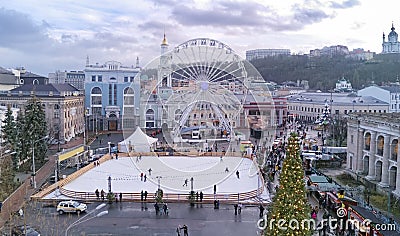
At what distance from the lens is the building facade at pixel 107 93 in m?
59.1

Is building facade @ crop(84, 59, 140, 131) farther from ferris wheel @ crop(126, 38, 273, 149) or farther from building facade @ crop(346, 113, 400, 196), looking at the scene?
building facade @ crop(346, 113, 400, 196)

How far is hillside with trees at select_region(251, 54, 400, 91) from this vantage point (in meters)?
102

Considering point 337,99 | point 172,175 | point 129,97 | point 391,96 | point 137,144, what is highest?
point 391,96

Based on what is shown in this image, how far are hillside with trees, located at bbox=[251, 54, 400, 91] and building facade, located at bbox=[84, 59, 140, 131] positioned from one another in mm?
57848

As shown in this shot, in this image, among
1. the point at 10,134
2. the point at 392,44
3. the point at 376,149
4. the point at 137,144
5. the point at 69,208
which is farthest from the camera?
the point at 392,44

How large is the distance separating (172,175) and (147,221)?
996 centimetres

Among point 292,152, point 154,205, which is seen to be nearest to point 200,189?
point 154,205

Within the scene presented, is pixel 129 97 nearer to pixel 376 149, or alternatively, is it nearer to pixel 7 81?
pixel 7 81

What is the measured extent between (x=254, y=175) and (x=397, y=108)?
45.1 metres

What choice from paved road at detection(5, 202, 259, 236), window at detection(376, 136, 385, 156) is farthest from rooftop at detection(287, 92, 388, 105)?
paved road at detection(5, 202, 259, 236)

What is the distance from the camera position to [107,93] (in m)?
60.5

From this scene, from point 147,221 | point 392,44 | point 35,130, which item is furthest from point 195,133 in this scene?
point 392,44

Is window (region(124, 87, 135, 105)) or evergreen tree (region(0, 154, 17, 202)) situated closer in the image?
Result: evergreen tree (region(0, 154, 17, 202))

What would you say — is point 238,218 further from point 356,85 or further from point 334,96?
point 356,85
